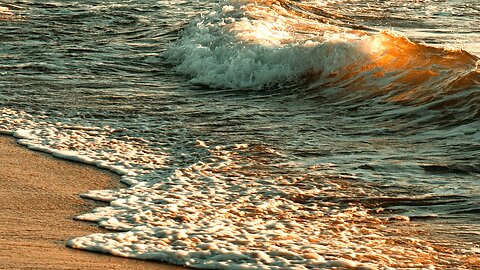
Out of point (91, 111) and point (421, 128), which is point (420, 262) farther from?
point (91, 111)

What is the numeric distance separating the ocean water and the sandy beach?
0.13 meters

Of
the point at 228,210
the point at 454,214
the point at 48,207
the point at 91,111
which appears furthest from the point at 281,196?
the point at 91,111

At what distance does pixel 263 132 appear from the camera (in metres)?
7.88

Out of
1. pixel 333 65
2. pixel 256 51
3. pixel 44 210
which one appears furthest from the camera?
pixel 256 51

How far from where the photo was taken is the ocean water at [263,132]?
517cm

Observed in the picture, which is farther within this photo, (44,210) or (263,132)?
(263,132)

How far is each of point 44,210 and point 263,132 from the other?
2.67m

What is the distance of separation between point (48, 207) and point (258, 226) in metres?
1.38

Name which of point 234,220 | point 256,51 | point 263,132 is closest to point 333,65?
point 256,51

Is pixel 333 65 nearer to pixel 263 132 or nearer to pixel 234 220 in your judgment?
pixel 263 132

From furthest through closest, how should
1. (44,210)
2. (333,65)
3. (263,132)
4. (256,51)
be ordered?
(256,51), (333,65), (263,132), (44,210)

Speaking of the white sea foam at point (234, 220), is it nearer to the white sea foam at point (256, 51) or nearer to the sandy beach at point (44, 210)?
the sandy beach at point (44, 210)

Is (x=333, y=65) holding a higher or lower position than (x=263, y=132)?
higher

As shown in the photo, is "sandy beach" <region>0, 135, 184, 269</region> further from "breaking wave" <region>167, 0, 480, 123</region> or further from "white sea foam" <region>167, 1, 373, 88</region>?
"white sea foam" <region>167, 1, 373, 88</region>
